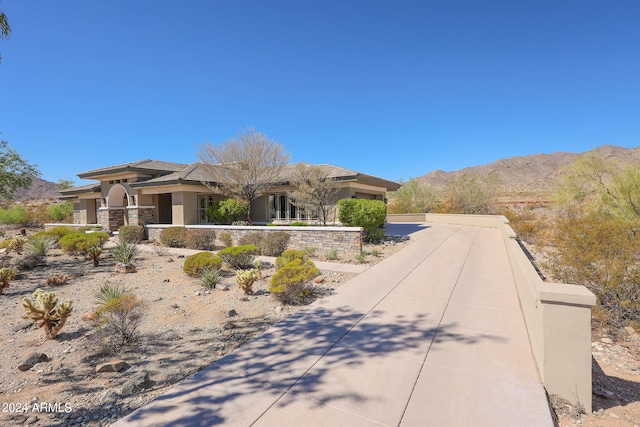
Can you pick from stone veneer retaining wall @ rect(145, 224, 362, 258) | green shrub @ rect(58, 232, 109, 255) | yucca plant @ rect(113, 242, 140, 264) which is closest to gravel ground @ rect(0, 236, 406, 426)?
yucca plant @ rect(113, 242, 140, 264)

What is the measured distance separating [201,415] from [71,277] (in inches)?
362

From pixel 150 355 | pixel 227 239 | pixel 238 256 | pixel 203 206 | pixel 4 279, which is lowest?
pixel 150 355

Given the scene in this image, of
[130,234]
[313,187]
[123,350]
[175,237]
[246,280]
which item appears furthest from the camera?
[130,234]

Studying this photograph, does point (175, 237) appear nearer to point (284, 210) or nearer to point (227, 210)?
point (227, 210)

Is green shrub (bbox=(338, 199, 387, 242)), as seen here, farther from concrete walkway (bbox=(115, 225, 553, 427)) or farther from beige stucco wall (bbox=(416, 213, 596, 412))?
beige stucco wall (bbox=(416, 213, 596, 412))

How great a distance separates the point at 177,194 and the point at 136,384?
16.7 meters

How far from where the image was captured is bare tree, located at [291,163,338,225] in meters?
15.9

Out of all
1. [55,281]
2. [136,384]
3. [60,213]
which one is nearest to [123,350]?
[136,384]

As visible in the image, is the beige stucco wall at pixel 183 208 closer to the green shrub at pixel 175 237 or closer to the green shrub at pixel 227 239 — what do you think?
the green shrub at pixel 175 237

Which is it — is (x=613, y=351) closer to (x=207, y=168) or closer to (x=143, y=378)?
(x=143, y=378)

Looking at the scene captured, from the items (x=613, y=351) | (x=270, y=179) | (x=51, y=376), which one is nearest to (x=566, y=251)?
(x=613, y=351)

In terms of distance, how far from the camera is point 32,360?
13.4ft

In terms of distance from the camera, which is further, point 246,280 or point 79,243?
point 79,243

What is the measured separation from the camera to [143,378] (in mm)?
3512
